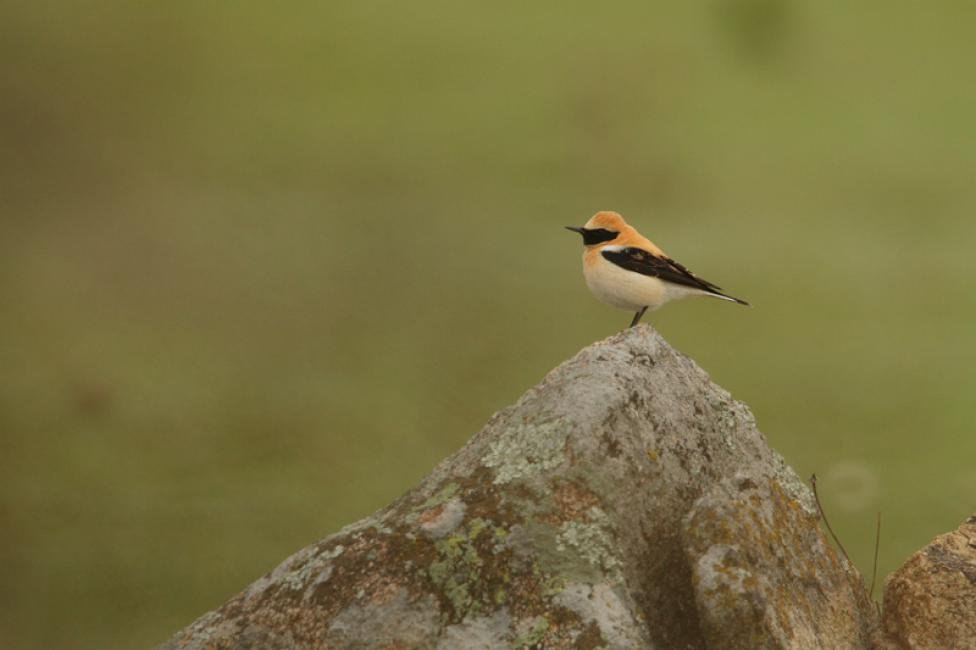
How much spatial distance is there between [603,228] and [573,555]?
3.45m

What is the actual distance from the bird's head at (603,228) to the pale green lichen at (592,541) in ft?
10.5

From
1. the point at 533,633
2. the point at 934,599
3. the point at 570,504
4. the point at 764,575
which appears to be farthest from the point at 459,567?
the point at 934,599

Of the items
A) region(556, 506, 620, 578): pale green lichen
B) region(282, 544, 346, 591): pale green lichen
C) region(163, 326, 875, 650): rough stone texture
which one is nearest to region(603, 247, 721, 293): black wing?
region(163, 326, 875, 650): rough stone texture

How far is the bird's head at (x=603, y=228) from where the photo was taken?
25.3 feet

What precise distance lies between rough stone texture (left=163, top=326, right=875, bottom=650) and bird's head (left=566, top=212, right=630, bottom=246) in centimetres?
221

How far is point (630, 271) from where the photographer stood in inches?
297

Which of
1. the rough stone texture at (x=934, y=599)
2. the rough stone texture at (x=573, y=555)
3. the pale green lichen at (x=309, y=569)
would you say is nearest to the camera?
the rough stone texture at (x=573, y=555)

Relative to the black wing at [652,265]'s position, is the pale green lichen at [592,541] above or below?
below

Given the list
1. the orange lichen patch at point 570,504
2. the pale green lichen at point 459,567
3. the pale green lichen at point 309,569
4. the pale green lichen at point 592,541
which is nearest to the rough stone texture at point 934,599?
the pale green lichen at point 592,541

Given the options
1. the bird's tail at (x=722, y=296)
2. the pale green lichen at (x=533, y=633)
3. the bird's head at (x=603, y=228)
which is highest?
the bird's head at (x=603, y=228)

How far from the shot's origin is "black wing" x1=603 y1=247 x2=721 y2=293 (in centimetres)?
758

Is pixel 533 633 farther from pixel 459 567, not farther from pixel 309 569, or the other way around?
pixel 309 569

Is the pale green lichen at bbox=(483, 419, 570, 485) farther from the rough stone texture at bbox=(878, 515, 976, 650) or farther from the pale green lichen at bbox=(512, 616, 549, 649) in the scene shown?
the rough stone texture at bbox=(878, 515, 976, 650)

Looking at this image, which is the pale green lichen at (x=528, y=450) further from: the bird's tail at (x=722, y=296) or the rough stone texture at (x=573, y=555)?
the bird's tail at (x=722, y=296)
